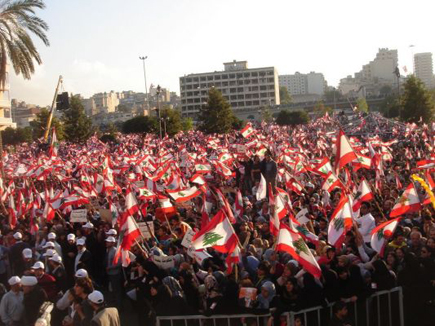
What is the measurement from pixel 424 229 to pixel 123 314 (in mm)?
5258

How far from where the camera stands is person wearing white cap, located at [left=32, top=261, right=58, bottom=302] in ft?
30.3

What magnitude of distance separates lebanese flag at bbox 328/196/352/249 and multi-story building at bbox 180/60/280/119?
513ft

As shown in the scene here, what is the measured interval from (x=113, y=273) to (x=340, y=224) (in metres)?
3.94

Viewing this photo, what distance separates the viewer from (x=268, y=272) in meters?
8.41

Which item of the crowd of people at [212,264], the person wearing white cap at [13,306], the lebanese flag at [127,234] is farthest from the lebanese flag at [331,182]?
the person wearing white cap at [13,306]

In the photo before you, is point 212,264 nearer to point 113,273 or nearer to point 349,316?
point 113,273

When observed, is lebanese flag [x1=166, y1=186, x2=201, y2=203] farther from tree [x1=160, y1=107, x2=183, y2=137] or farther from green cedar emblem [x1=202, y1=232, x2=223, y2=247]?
tree [x1=160, y1=107, x2=183, y2=137]

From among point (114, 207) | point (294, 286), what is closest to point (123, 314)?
point (114, 207)

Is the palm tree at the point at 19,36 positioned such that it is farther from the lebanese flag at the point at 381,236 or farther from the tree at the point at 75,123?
the tree at the point at 75,123

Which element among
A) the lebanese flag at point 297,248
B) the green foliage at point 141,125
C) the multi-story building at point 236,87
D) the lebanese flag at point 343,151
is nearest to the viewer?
the lebanese flag at point 297,248

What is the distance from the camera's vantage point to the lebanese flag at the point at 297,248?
7.81 meters

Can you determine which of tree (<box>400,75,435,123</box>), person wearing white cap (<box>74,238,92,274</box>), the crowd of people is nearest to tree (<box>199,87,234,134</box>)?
tree (<box>400,75,435,123</box>)

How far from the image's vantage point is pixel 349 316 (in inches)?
308

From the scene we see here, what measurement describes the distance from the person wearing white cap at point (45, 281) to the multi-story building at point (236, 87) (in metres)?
157
